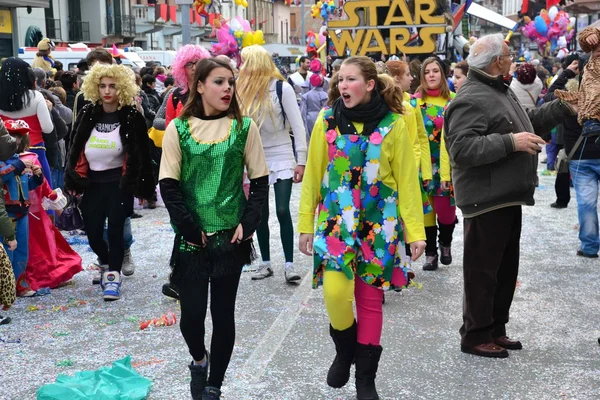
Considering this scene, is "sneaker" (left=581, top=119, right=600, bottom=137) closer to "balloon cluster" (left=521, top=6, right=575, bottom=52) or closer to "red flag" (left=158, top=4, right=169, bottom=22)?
"balloon cluster" (left=521, top=6, right=575, bottom=52)

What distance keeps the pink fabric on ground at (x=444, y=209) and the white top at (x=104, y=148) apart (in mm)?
2868

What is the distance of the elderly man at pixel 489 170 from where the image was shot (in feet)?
15.6

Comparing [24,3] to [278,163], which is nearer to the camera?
[278,163]

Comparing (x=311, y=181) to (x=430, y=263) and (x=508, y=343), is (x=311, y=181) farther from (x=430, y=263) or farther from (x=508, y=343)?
(x=430, y=263)

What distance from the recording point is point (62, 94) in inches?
409

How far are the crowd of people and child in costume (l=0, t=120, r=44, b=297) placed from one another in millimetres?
15

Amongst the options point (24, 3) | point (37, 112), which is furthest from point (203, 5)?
point (24, 3)

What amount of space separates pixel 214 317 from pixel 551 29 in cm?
4525

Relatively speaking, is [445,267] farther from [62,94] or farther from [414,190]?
[62,94]

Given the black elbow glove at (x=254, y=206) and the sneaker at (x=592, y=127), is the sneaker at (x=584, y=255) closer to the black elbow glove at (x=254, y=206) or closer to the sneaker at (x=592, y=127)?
A: the sneaker at (x=592, y=127)

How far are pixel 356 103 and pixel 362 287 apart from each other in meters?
0.99

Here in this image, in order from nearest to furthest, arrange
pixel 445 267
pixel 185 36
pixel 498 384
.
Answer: pixel 498 384 → pixel 445 267 → pixel 185 36

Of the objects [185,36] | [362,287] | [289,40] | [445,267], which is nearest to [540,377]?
Result: [362,287]

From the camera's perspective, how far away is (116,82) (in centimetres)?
634
